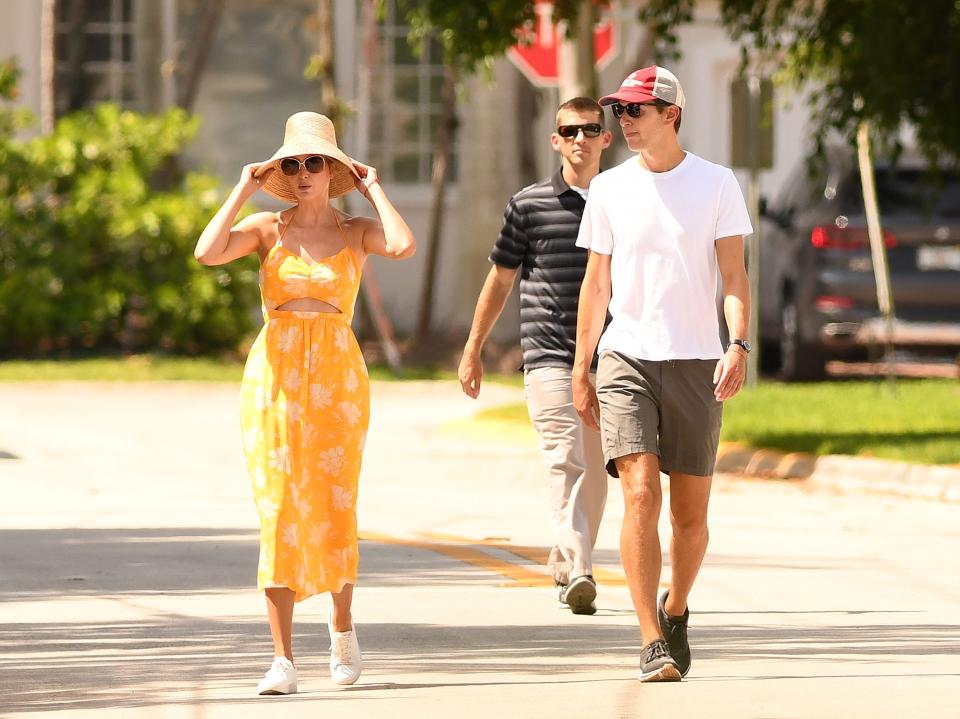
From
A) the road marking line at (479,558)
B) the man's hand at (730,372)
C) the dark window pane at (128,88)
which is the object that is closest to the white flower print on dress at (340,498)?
the man's hand at (730,372)

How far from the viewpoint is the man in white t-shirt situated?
765 cm

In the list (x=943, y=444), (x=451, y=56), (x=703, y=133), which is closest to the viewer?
(x=943, y=444)

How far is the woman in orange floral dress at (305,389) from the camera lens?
7418 mm

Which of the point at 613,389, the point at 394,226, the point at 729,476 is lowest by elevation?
the point at 729,476

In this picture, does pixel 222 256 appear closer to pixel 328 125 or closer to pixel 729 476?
pixel 328 125

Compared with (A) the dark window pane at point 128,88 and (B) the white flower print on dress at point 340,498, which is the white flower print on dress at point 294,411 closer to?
(B) the white flower print on dress at point 340,498

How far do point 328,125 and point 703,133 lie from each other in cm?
2107

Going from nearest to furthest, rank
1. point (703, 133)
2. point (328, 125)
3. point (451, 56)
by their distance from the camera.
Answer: point (328, 125) < point (451, 56) < point (703, 133)

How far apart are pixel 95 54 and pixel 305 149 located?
20262 millimetres

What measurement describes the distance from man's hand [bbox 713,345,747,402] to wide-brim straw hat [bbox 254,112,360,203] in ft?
4.26

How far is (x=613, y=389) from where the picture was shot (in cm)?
776

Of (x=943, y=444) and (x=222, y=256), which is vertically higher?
(x=222, y=256)

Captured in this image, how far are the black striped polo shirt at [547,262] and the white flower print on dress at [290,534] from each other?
87.9 inches

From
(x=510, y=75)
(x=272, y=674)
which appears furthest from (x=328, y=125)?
(x=510, y=75)
